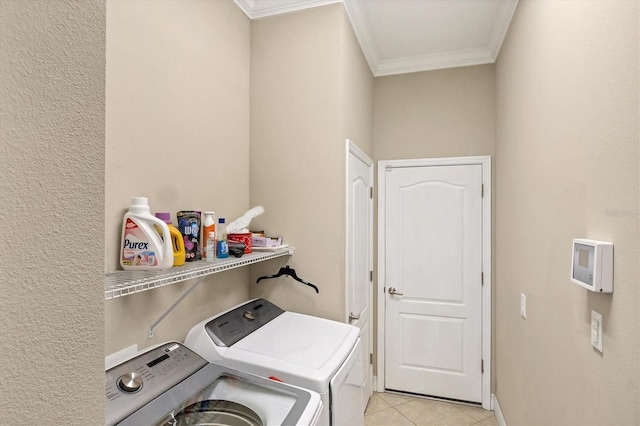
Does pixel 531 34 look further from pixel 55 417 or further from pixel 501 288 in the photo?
pixel 55 417

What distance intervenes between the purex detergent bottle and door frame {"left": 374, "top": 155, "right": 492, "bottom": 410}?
6.94 feet

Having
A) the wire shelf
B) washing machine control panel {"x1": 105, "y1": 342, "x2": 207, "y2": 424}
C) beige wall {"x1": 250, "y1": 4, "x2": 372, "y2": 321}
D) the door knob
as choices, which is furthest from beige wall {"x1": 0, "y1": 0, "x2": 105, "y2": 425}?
the door knob

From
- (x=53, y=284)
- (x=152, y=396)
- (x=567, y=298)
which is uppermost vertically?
(x=53, y=284)

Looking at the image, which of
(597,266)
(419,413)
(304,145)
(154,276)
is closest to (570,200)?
(597,266)

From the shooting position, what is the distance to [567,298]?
4.21 ft

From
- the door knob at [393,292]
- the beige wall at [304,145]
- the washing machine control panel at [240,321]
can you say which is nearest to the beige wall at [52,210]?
the washing machine control panel at [240,321]

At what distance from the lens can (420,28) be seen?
251 cm

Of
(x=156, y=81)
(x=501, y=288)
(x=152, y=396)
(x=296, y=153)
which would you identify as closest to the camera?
(x=152, y=396)

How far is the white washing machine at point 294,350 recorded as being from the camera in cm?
139

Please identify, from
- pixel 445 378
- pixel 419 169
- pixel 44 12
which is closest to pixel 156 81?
pixel 44 12

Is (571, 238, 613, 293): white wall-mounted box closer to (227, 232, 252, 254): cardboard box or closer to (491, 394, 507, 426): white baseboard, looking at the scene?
(227, 232, 252, 254): cardboard box

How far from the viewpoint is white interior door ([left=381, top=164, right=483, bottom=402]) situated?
9.48 ft

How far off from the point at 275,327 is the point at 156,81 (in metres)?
1.29

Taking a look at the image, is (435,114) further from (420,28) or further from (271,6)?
(271,6)
